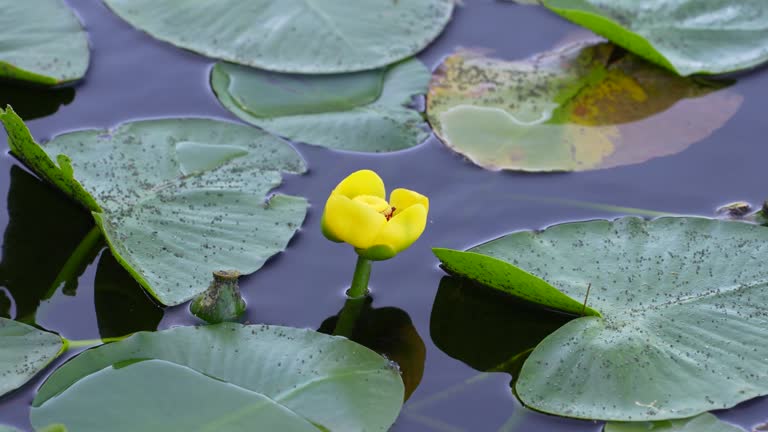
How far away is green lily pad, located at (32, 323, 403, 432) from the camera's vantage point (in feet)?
5.40

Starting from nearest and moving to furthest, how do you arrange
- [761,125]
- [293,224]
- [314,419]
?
[314,419]
[293,224]
[761,125]

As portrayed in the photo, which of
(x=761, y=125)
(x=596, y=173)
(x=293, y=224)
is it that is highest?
(x=761, y=125)

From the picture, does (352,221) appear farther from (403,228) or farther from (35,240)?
(35,240)

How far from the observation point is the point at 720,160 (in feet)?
8.04

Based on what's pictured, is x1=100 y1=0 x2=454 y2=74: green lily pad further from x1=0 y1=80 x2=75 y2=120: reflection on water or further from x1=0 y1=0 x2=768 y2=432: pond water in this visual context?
x1=0 y1=80 x2=75 y2=120: reflection on water

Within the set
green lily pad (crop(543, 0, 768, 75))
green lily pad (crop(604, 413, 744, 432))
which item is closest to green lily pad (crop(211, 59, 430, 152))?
green lily pad (crop(543, 0, 768, 75))

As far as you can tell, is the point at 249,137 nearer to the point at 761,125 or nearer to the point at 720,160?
the point at 720,160

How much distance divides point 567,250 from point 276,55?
1026mm

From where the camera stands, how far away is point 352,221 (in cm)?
178

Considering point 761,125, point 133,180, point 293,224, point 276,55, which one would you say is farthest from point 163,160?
point 761,125

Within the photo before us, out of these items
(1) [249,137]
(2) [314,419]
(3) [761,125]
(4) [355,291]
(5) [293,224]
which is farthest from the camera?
(3) [761,125]

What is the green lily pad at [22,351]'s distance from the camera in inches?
68.1

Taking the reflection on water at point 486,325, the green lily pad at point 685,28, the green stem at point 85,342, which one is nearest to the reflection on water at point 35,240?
the green stem at point 85,342

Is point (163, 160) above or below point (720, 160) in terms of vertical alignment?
below
